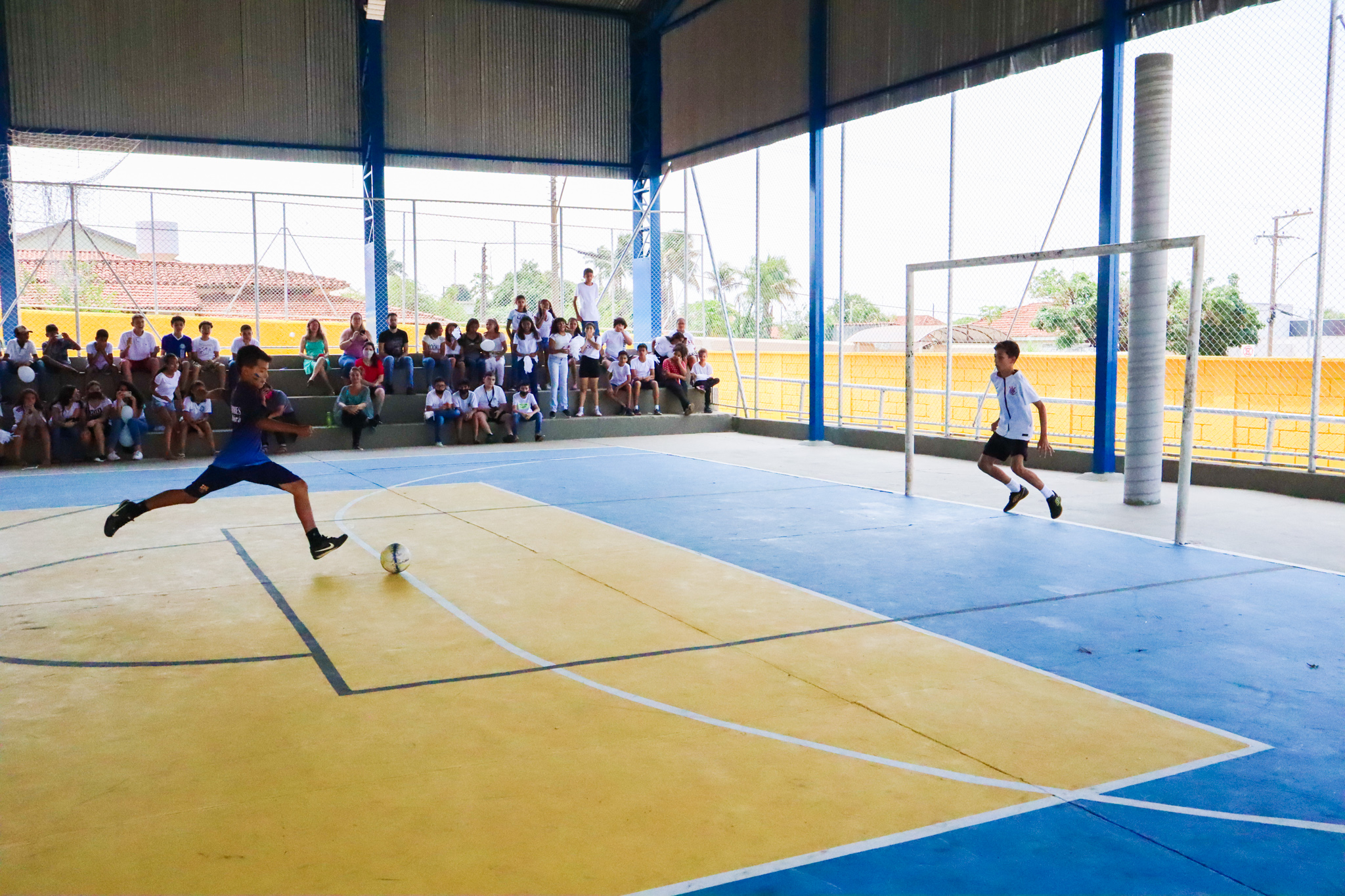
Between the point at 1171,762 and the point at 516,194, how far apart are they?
825 inches

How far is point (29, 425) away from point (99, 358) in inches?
67.9

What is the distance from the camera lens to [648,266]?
23.2 m

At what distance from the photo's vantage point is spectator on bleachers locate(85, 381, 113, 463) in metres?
15.4

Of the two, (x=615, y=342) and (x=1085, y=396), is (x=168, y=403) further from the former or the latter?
(x=1085, y=396)

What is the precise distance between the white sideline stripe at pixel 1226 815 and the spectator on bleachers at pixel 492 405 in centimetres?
1525

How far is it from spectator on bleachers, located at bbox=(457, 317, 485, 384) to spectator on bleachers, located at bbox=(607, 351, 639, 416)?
112 inches

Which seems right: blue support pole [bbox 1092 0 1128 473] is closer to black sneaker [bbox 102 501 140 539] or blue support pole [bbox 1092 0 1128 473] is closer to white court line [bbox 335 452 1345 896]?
white court line [bbox 335 452 1345 896]

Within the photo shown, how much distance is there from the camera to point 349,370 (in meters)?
17.8

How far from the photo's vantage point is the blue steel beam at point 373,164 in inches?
807

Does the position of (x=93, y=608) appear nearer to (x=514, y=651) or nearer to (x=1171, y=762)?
(x=514, y=651)

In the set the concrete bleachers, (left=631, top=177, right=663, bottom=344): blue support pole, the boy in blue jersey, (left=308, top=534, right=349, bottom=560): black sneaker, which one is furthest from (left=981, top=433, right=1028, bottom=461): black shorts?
(left=631, top=177, right=663, bottom=344): blue support pole

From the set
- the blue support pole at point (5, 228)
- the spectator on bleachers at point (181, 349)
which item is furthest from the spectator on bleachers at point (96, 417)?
the blue support pole at point (5, 228)

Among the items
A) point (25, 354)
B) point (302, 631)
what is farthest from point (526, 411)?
point (302, 631)

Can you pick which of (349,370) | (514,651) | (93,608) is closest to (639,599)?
(514,651)
